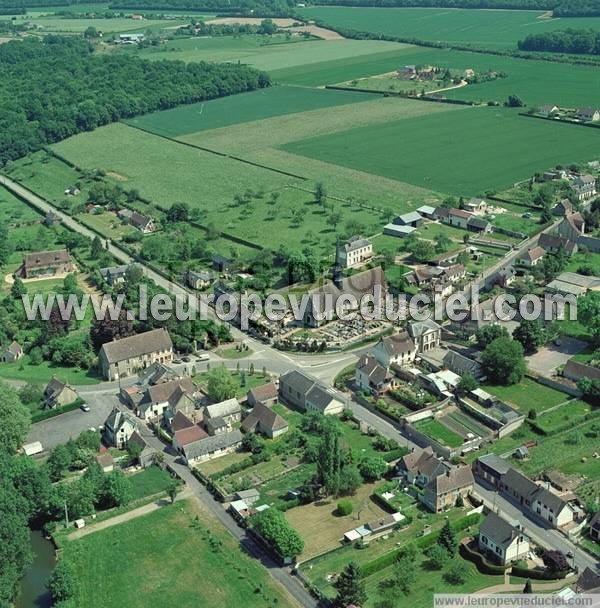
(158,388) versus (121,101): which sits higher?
(121,101)

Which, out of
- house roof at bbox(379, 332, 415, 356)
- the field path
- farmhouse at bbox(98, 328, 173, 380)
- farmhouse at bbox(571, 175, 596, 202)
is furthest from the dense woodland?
the field path

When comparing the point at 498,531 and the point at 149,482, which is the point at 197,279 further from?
the point at 498,531

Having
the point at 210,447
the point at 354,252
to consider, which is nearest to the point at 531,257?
the point at 354,252

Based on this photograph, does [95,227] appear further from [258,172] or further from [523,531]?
[523,531]

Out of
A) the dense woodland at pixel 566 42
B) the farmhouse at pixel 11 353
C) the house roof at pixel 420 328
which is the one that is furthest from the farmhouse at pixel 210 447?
the dense woodland at pixel 566 42

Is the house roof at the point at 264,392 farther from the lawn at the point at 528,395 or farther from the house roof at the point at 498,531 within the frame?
the house roof at the point at 498,531

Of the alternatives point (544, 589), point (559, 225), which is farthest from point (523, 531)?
point (559, 225)
